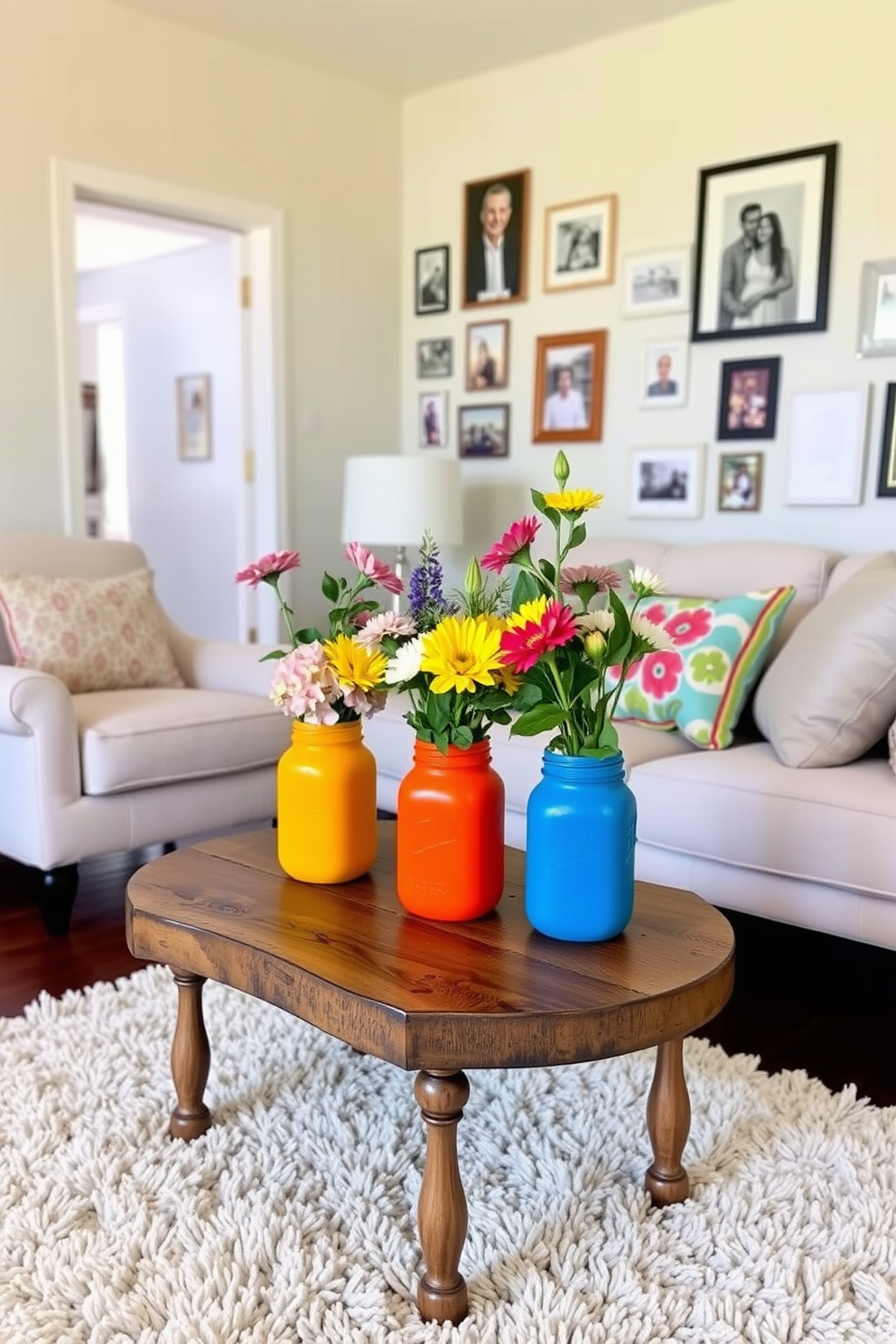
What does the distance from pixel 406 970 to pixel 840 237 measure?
2821 millimetres

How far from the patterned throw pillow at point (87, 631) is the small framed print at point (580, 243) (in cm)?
191

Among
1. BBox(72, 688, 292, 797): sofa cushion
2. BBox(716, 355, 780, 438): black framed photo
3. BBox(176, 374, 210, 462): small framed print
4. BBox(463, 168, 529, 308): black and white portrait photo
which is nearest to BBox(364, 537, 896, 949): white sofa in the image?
BBox(72, 688, 292, 797): sofa cushion

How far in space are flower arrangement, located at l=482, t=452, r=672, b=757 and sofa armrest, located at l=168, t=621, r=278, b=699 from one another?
6.03 feet

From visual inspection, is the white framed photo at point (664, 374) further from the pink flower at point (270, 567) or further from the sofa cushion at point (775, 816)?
the pink flower at point (270, 567)

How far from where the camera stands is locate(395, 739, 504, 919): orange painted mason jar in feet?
4.72

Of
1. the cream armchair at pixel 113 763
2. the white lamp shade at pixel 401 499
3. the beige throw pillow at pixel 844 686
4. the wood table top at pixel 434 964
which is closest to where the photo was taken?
the wood table top at pixel 434 964

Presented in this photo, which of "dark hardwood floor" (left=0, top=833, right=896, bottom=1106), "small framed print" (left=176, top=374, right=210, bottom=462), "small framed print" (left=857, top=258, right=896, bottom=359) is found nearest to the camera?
"dark hardwood floor" (left=0, top=833, right=896, bottom=1106)

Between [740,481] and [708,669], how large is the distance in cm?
117

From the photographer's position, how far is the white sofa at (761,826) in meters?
2.03

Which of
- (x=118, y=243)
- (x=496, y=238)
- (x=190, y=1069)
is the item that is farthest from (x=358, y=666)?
(x=118, y=243)

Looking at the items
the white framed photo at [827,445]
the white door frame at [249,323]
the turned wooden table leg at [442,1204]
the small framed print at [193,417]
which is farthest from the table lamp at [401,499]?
the turned wooden table leg at [442,1204]

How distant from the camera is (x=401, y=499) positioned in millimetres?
3785

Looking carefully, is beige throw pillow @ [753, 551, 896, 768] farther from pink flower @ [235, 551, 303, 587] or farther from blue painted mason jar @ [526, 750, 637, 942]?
pink flower @ [235, 551, 303, 587]

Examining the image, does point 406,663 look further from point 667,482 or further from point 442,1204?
point 667,482
